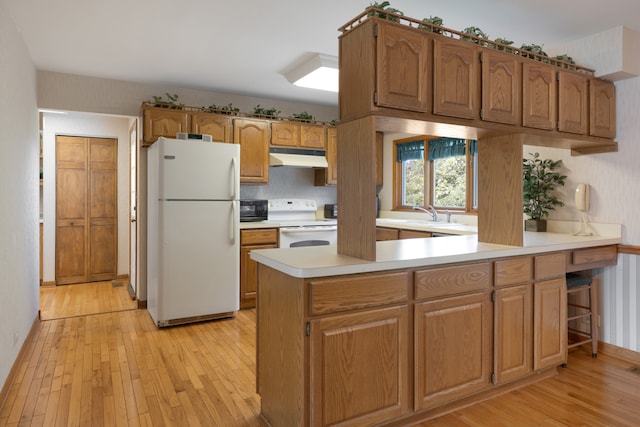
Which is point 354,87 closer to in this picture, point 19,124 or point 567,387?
point 567,387

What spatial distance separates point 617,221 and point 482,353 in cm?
177

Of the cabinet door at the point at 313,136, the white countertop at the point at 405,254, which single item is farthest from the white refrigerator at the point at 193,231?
the white countertop at the point at 405,254

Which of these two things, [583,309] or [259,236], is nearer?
[583,309]

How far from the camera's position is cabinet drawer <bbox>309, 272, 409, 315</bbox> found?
179cm

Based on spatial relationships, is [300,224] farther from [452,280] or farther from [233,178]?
[452,280]

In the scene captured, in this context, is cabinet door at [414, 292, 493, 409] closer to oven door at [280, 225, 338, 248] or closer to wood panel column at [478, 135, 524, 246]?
wood panel column at [478, 135, 524, 246]

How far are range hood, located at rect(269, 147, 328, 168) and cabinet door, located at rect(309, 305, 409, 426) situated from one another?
3040mm

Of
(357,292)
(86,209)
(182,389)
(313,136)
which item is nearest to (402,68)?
(357,292)

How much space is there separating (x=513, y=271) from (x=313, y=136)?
3.18m

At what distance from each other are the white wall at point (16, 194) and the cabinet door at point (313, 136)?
9.01 ft

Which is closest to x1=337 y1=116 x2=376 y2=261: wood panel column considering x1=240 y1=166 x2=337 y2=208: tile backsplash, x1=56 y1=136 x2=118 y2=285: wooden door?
x1=240 y1=166 x2=337 y2=208: tile backsplash

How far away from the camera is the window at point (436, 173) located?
449 cm

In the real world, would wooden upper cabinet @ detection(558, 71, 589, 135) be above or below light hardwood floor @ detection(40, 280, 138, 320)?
above

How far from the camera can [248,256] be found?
14.2 feet
